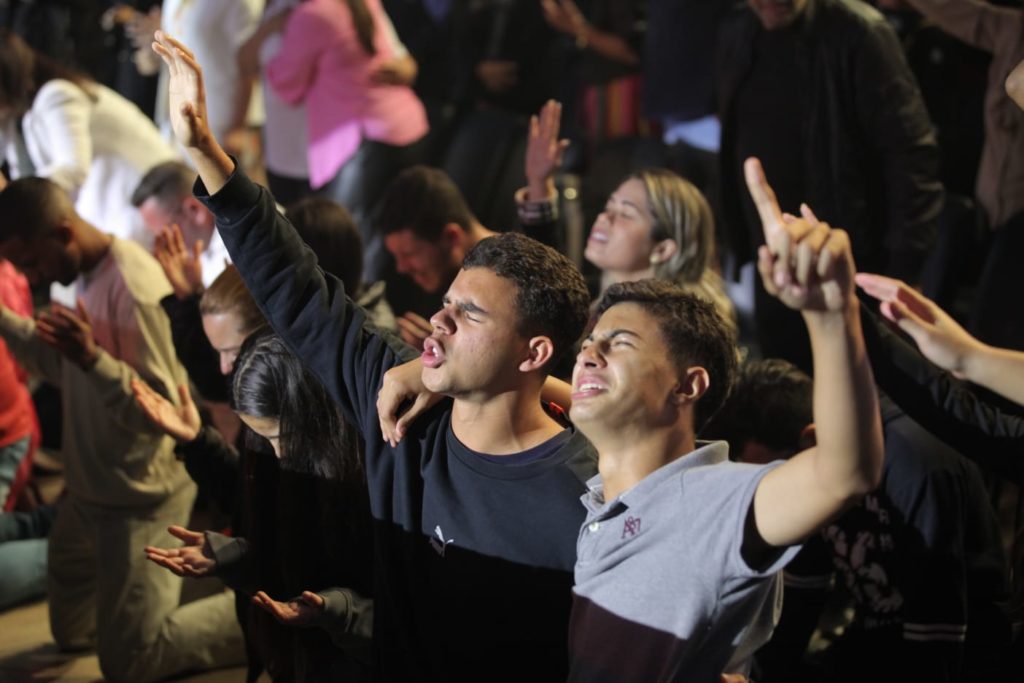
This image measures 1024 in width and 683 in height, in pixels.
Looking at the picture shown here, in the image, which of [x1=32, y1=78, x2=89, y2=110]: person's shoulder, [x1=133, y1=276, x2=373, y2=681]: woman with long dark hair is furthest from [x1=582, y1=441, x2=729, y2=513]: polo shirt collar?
[x1=32, y1=78, x2=89, y2=110]: person's shoulder

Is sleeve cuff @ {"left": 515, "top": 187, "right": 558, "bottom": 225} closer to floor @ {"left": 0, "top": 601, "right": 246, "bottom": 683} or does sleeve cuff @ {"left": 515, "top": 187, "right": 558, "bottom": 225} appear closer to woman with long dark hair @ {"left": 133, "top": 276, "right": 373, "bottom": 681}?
woman with long dark hair @ {"left": 133, "top": 276, "right": 373, "bottom": 681}

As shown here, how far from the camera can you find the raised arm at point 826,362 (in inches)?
59.4

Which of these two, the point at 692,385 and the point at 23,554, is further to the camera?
the point at 23,554

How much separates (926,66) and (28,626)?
3.53 m

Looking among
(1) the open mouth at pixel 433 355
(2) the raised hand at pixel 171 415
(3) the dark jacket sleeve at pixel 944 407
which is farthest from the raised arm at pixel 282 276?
(3) the dark jacket sleeve at pixel 944 407

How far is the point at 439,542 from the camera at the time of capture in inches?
85.2

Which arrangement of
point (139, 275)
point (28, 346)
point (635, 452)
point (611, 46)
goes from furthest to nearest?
1. point (611, 46)
2. point (28, 346)
3. point (139, 275)
4. point (635, 452)

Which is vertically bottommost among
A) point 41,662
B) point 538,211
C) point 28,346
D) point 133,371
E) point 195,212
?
point 41,662

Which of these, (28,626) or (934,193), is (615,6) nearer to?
(934,193)

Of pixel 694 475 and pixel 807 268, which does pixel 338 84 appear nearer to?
pixel 694 475

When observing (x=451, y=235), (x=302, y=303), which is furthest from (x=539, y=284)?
(x=451, y=235)

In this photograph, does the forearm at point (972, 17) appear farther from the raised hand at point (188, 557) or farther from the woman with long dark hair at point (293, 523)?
the raised hand at point (188, 557)

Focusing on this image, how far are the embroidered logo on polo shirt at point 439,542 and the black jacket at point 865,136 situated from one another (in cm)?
210

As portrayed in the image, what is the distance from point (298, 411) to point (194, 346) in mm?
878
